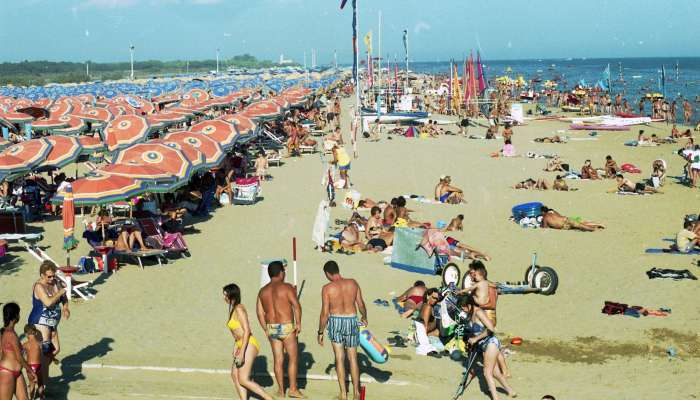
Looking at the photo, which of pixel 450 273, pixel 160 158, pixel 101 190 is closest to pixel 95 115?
pixel 160 158

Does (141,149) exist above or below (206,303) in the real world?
above

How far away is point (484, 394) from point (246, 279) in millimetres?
4745

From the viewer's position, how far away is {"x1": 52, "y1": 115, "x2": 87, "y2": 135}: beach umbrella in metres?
24.1

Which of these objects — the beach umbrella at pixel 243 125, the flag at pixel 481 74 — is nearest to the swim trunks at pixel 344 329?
the beach umbrella at pixel 243 125

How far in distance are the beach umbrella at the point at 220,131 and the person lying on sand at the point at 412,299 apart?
10129 mm

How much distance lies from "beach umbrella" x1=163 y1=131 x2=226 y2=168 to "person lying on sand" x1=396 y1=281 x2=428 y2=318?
747 cm

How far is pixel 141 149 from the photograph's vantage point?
45.9 feet

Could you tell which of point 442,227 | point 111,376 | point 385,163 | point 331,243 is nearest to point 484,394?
point 111,376

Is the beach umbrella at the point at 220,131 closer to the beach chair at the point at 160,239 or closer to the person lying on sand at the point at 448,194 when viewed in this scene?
the person lying on sand at the point at 448,194

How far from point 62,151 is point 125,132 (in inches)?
132

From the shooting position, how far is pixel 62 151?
16500 mm

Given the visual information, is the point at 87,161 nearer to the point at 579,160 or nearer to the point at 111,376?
the point at 579,160

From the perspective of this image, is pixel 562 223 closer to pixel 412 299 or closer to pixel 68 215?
pixel 412 299

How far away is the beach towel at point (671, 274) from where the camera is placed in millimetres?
10852
